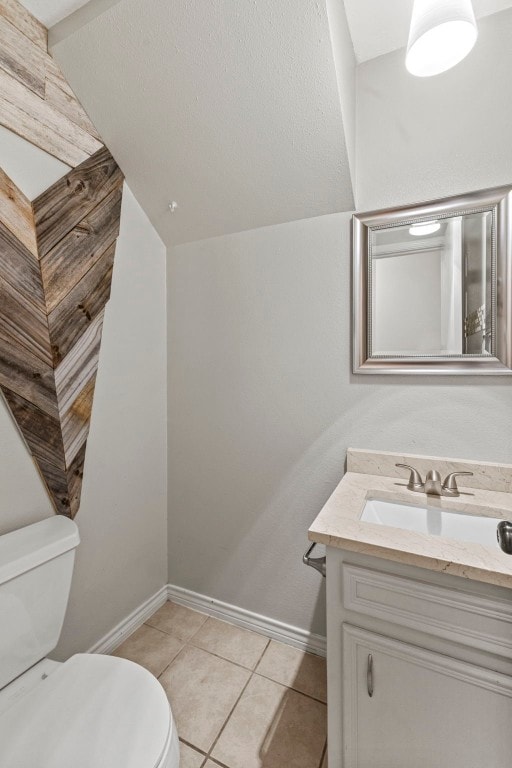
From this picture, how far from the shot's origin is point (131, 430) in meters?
1.70

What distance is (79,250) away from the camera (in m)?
1.40

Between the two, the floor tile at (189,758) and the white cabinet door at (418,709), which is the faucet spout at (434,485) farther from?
the floor tile at (189,758)

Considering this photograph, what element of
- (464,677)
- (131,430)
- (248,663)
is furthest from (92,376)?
(464,677)

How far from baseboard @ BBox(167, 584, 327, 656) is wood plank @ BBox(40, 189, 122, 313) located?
5.12 ft

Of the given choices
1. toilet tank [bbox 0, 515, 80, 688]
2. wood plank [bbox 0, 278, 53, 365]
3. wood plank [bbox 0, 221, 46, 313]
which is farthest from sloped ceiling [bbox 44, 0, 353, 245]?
toilet tank [bbox 0, 515, 80, 688]

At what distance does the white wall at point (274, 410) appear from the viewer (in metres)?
1.38

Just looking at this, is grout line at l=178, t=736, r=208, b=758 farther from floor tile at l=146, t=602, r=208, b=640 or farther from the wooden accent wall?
the wooden accent wall

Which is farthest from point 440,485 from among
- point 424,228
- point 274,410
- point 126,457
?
point 126,457

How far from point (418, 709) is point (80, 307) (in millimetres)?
1648

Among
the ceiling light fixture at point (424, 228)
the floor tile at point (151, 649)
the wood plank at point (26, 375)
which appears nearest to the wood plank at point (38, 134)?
the wood plank at point (26, 375)

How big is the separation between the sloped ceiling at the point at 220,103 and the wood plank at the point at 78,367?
27.6 inches

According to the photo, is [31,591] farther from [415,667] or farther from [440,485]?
[440,485]

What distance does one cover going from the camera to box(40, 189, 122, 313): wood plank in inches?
51.6

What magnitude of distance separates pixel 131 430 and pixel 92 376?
13.5 inches
